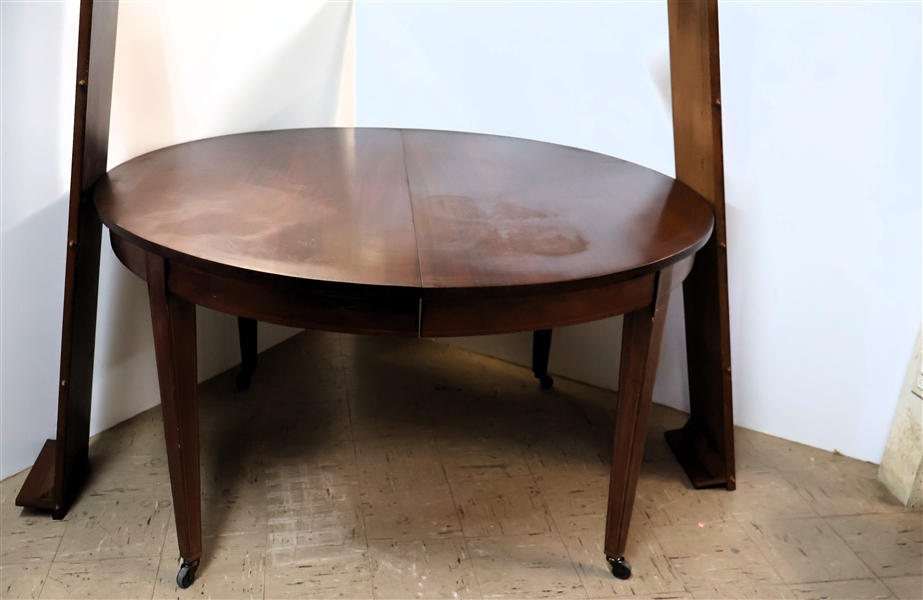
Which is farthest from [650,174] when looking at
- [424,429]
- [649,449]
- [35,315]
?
[35,315]

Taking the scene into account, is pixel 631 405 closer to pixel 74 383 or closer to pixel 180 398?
pixel 180 398

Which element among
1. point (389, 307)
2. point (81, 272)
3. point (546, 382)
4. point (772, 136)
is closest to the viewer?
point (389, 307)

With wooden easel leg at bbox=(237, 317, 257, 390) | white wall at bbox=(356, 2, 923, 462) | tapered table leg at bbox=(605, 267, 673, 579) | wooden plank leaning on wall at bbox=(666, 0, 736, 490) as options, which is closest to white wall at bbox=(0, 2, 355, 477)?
wooden easel leg at bbox=(237, 317, 257, 390)

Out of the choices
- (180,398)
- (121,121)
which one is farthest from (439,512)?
(121,121)

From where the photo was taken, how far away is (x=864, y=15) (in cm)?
175

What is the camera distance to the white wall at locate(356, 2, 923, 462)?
1806mm

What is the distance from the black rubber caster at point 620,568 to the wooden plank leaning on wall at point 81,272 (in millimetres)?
1181

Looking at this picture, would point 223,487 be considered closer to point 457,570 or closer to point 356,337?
point 457,570

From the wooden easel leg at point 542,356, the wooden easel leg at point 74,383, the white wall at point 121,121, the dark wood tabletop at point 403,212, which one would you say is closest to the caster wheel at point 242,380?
the white wall at point 121,121

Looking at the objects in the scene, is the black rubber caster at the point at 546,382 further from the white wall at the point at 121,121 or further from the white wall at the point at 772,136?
the white wall at the point at 121,121

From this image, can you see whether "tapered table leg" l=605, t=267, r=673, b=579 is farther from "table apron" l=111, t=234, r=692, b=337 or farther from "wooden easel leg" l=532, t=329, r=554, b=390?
"wooden easel leg" l=532, t=329, r=554, b=390

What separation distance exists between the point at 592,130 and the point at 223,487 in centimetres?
134

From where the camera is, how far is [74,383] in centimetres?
164

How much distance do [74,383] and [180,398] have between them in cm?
40
